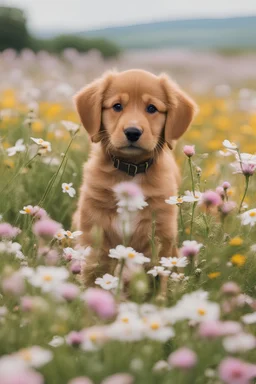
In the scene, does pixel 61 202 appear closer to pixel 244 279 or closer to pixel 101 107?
pixel 101 107

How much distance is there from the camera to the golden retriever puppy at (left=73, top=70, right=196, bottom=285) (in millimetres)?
2586

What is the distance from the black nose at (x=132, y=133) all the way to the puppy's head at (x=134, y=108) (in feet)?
0.15

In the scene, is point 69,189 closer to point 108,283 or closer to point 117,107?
point 117,107

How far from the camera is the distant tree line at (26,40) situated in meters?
11.4

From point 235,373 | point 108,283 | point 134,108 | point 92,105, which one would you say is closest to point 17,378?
point 235,373

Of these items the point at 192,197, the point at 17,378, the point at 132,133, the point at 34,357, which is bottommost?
the point at 192,197

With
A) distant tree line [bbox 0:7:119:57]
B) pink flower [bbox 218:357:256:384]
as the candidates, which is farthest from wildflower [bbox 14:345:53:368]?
distant tree line [bbox 0:7:119:57]

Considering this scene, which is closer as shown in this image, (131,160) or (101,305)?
(101,305)

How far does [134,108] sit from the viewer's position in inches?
100

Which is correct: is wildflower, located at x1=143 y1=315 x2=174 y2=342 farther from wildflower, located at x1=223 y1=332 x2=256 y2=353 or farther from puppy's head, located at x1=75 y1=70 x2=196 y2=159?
puppy's head, located at x1=75 y1=70 x2=196 y2=159

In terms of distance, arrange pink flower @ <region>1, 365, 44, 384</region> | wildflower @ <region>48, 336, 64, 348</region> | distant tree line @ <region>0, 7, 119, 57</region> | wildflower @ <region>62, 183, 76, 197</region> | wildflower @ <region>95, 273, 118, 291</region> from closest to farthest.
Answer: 1. pink flower @ <region>1, 365, 44, 384</region>
2. wildflower @ <region>48, 336, 64, 348</region>
3. wildflower @ <region>95, 273, 118, 291</region>
4. wildflower @ <region>62, 183, 76, 197</region>
5. distant tree line @ <region>0, 7, 119, 57</region>

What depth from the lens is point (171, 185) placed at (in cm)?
271

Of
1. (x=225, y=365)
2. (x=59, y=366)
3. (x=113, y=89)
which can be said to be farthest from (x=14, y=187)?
(x=225, y=365)

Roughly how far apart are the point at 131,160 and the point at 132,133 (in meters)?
0.29
